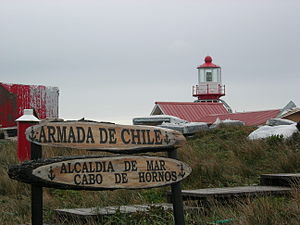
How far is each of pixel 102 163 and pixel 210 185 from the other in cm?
415

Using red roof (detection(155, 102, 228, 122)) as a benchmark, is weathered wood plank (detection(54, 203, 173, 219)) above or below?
below

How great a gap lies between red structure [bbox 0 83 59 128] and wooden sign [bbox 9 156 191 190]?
588 inches

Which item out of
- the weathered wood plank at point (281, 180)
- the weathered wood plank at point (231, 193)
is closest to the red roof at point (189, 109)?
the weathered wood plank at point (281, 180)

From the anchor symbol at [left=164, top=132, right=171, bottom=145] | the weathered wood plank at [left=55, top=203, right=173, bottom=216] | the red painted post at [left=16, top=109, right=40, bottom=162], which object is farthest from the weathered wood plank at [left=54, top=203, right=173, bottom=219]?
the red painted post at [left=16, top=109, right=40, bottom=162]

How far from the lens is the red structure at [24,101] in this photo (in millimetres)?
19652

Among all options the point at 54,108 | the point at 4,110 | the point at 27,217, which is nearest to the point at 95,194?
the point at 27,217

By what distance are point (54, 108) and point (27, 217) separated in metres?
15.3

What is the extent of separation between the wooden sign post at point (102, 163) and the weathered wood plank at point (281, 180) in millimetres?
2566

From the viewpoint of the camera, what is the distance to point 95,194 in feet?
24.5

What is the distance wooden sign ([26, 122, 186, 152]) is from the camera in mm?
4504

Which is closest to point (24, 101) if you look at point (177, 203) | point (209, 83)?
point (177, 203)

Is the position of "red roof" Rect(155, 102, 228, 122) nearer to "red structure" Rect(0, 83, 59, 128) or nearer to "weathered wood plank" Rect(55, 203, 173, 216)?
"red structure" Rect(0, 83, 59, 128)

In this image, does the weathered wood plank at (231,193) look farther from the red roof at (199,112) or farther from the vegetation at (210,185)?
the red roof at (199,112)

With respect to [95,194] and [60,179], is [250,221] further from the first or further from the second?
[95,194]
